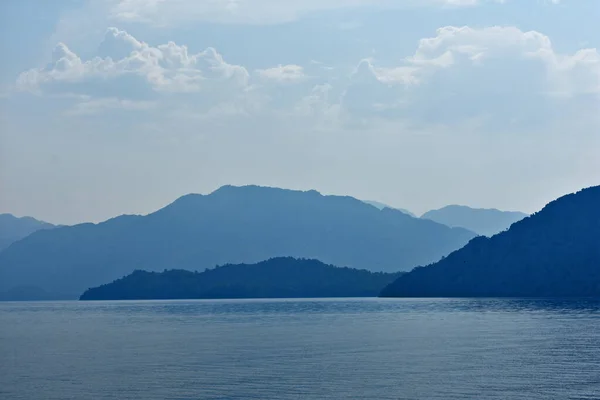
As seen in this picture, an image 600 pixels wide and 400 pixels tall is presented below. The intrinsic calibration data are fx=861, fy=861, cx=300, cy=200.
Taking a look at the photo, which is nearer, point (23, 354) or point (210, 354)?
point (210, 354)

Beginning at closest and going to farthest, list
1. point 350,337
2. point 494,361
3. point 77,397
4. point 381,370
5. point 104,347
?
point 77,397 < point 381,370 < point 494,361 < point 104,347 < point 350,337

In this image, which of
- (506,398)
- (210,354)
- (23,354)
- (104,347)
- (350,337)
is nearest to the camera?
(506,398)

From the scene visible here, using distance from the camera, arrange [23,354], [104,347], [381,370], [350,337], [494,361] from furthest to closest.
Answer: [350,337], [104,347], [23,354], [494,361], [381,370]

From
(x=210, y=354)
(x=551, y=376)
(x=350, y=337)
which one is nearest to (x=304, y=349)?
(x=210, y=354)

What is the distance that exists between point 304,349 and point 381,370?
32.3 meters

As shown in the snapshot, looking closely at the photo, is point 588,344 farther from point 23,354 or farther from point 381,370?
point 23,354

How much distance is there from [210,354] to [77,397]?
143 feet

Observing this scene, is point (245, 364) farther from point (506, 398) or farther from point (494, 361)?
point (506, 398)

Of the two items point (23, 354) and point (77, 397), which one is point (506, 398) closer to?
point (77, 397)

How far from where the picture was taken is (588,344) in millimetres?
132750

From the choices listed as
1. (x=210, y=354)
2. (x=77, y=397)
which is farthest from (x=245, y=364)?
(x=77, y=397)

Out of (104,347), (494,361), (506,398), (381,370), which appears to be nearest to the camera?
(506,398)

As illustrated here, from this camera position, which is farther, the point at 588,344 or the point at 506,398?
the point at 588,344

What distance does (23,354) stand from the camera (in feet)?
458
